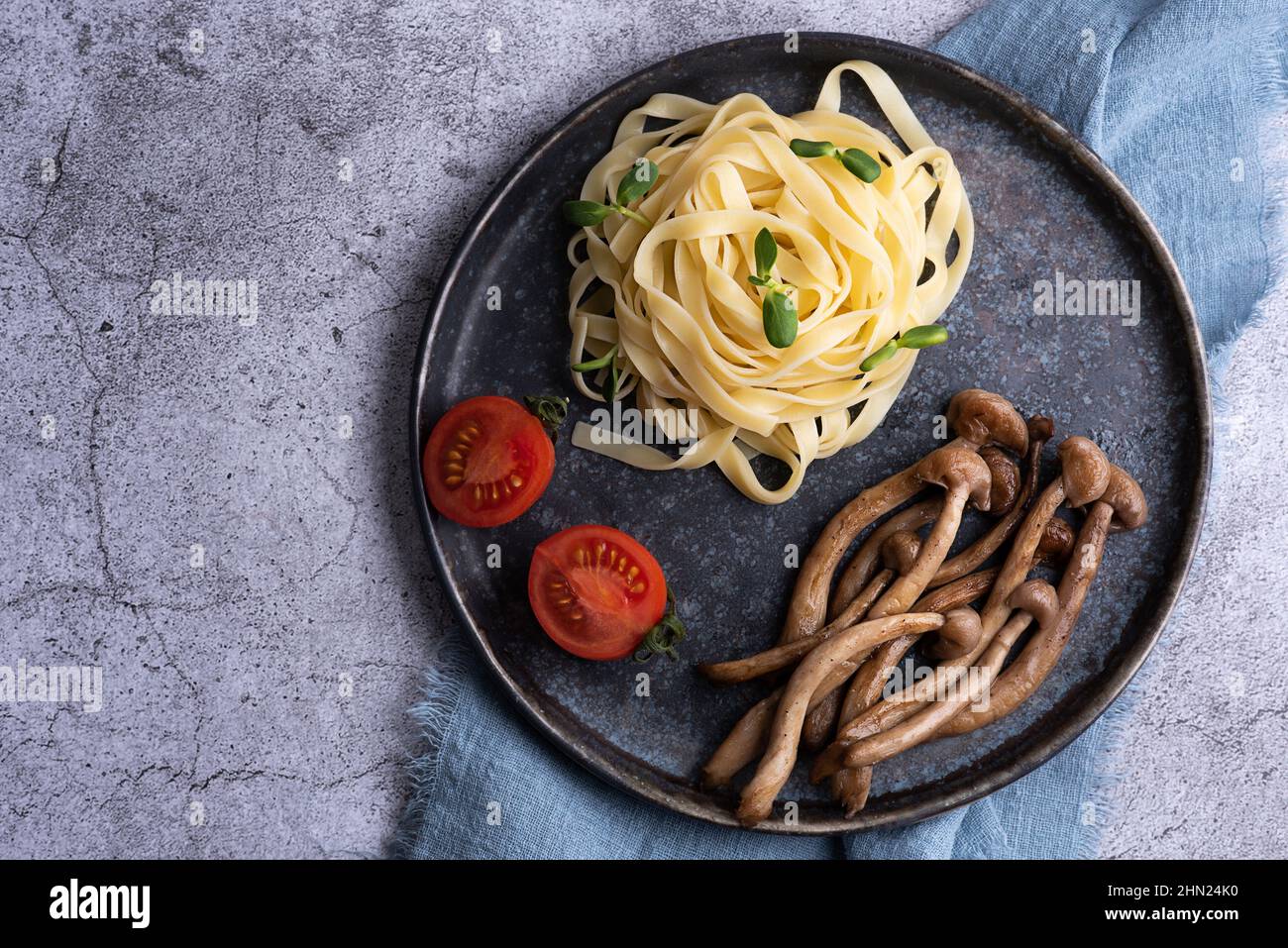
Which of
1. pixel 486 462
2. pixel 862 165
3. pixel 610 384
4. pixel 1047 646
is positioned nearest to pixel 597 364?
pixel 610 384

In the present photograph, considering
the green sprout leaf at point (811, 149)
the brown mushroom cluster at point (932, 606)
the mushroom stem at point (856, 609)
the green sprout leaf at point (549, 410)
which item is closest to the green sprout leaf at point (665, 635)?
the brown mushroom cluster at point (932, 606)

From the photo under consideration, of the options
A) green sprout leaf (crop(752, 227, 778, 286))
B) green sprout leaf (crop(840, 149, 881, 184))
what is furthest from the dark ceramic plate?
green sprout leaf (crop(752, 227, 778, 286))

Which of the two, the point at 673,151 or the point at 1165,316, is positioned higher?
the point at 673,151

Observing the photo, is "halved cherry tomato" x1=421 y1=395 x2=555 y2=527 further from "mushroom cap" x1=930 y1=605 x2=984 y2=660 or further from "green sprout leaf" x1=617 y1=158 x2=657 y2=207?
"mushroom cap" x1=930 y1=605 x2=984 y2=660

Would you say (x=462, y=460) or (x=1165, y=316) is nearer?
(x=462, y=460)

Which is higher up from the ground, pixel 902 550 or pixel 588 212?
pixel 588 212

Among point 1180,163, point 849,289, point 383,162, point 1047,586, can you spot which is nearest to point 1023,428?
point 1047,586

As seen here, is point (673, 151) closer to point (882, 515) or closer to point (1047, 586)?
point (882, 515)

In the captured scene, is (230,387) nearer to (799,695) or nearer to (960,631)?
(799,695)

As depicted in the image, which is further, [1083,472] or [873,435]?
[873,435]
